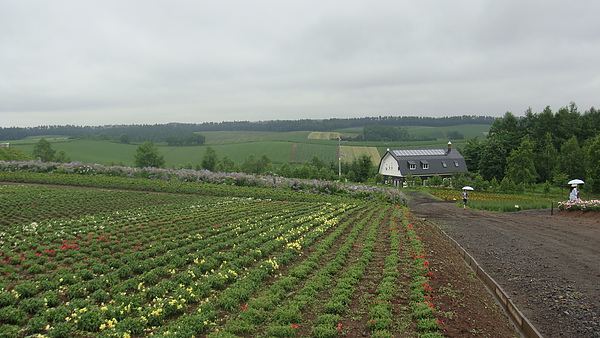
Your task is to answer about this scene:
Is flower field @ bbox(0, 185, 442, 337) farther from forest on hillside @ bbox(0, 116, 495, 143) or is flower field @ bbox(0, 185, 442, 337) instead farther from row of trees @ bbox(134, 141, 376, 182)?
forest on hillside @ bbox(0, 116, 495, 143)

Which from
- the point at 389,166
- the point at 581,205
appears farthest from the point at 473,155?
the point at 581,205

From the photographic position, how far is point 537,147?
7362cm

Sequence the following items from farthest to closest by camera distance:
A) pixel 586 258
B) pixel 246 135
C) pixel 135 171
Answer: pixel 246 135 < pixel 135 171 < pixel 586 258

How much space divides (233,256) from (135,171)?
32.6 meters

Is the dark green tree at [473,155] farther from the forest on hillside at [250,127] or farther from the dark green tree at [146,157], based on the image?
the forest on hillside at [250,127]

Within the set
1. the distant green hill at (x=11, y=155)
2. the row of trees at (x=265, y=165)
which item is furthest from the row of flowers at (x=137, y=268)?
the distant green hill at (x=11, y=155)

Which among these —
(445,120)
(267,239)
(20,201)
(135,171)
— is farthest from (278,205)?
(445,120)

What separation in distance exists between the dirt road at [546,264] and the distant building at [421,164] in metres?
40.0

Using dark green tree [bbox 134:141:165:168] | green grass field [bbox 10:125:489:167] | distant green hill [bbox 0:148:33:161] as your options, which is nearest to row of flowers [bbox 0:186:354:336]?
distant green hill [bbox 0:148:33:161]

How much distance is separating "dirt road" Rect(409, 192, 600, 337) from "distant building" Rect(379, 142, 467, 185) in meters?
40.0

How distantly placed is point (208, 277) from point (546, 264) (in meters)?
11.7

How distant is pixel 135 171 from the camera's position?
41.3 m

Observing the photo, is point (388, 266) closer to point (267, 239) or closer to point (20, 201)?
point (267, 239)

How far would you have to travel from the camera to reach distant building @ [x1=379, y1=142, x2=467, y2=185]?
212 ft
